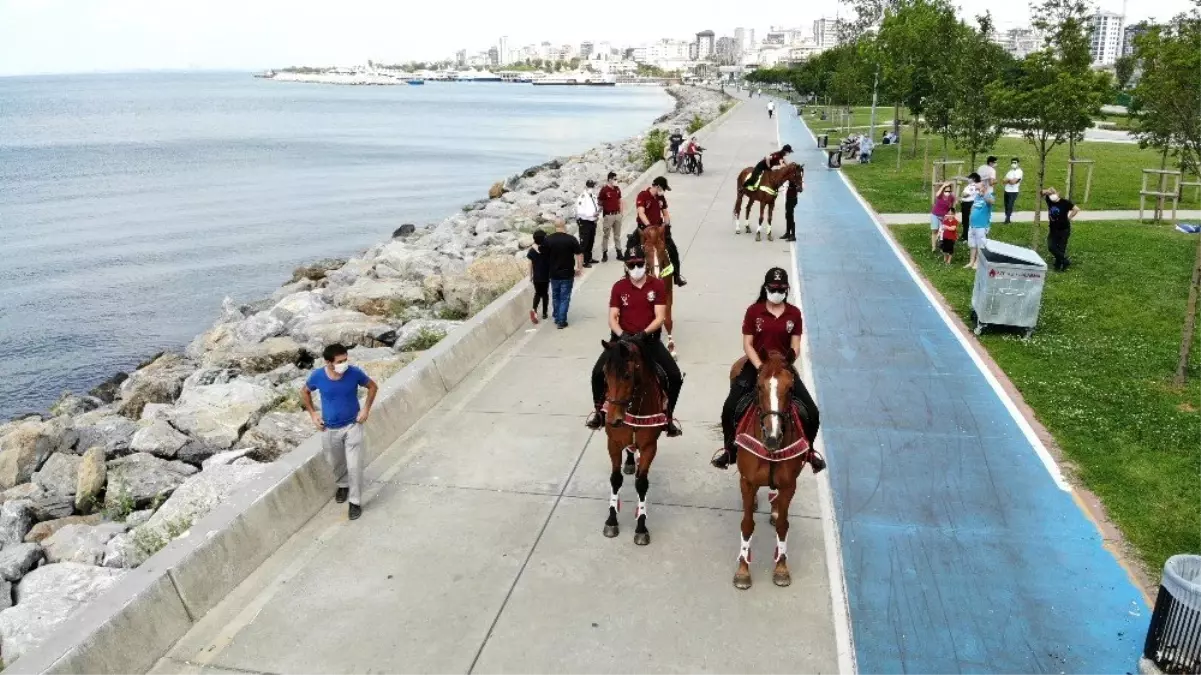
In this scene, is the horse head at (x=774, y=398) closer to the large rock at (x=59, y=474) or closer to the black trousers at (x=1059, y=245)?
the large rock at (x=59, y=474)

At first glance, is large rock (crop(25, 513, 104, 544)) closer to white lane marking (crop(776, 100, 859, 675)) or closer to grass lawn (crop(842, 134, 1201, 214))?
white lane marking (crop(776, 100, 859, 675))

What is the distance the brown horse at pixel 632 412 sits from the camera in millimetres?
7109

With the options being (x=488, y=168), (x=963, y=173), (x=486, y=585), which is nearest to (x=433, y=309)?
(x=486, y=585)

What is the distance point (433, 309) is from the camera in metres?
17.4

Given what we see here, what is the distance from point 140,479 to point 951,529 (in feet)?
30.1

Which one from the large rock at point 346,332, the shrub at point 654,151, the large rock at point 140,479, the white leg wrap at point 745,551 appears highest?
the shrub at point 654,151

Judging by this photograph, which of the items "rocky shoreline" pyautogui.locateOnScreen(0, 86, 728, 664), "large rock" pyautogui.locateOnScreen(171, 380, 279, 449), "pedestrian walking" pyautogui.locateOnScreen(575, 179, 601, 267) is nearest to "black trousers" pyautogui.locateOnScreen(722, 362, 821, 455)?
"rocky shoreline" pyautogui.locateOnScreen(0, 86, 728, 664)

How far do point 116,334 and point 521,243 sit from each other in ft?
37.2

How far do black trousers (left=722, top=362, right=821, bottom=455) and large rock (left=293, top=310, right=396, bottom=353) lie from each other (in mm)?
9166

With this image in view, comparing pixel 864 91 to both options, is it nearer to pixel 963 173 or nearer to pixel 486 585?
pixel 963 173

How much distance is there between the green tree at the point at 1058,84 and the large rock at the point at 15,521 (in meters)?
Answer: 17.9

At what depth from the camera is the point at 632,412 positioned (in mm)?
7691

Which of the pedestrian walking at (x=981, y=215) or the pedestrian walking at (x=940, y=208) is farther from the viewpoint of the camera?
the pedestrian walking at (x=940, y=208)

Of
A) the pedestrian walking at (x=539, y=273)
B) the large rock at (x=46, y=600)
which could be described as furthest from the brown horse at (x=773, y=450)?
A: the pedestrian walking at (x=539, y=273)
